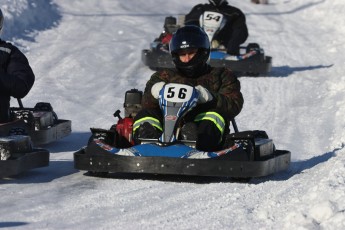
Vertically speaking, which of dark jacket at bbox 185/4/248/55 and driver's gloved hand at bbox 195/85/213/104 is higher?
driver's gloved hand at bbox 195/85/213/104

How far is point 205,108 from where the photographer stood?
28.7ft

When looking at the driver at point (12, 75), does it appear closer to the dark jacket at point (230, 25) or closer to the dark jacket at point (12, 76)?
the dark jacket at point (12, 76)

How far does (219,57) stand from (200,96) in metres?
7.08

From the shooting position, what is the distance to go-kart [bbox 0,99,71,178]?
7.83 m

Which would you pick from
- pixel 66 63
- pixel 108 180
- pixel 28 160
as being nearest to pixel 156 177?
pixel 108 180

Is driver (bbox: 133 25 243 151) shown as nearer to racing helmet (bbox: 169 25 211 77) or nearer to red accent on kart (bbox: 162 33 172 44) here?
racing helmet (bbox: 169 25 211 77)

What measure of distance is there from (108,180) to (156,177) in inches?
17.3

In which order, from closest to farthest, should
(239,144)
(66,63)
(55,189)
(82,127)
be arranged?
(55,189) < (239,144) < (82,127) < (66,63)

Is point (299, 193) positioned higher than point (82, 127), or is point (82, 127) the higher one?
point (299, 193)

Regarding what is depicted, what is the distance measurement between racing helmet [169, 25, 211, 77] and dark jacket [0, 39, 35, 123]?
1.27m

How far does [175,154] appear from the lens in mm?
8000

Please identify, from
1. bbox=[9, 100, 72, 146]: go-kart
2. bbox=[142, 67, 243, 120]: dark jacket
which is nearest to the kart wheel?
bbox=[142, 67, 243, 120]: dark jacket

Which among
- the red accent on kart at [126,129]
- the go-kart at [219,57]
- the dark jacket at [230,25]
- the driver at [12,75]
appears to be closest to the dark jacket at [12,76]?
the driver at [12,75]

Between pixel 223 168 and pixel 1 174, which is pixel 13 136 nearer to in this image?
pixel 1 174
